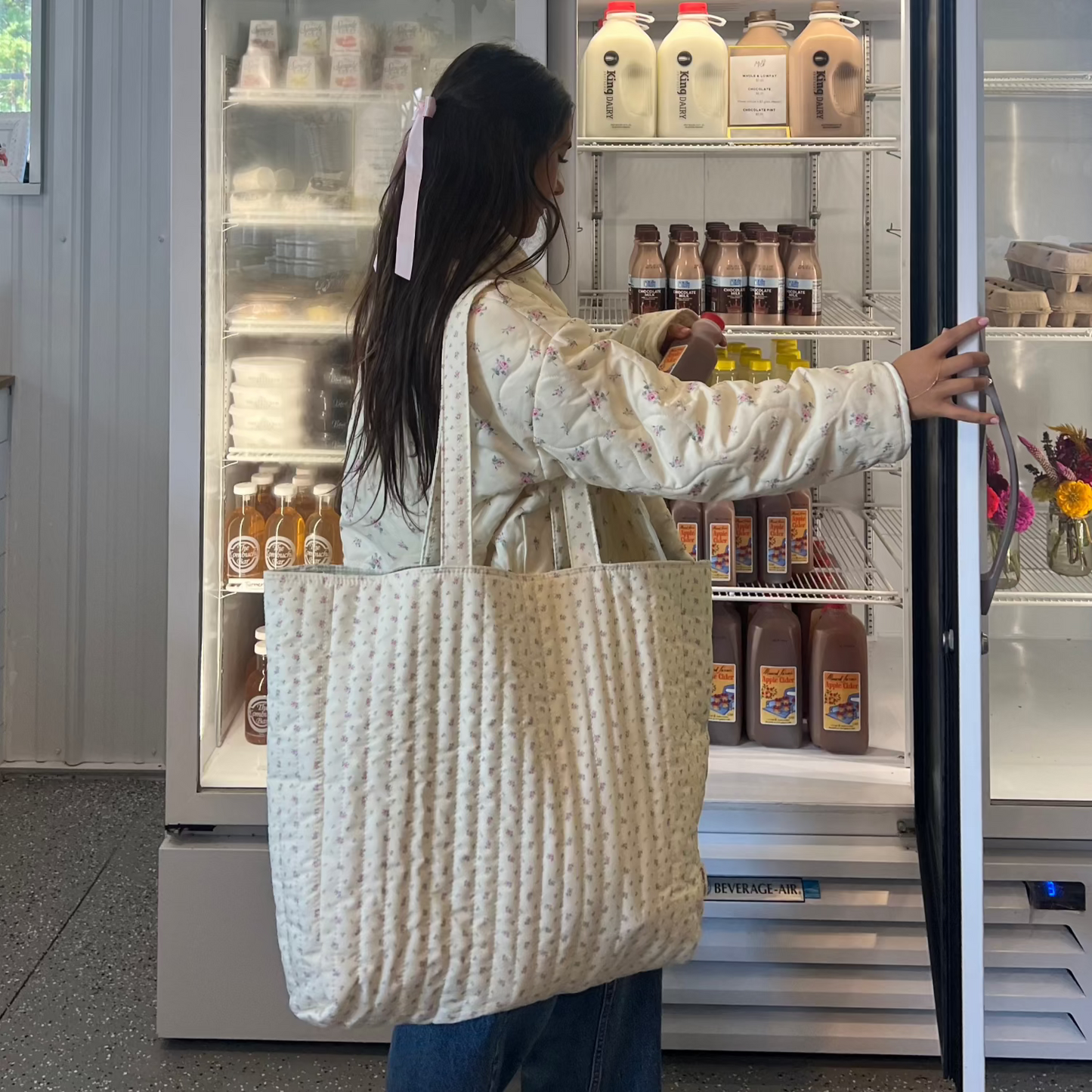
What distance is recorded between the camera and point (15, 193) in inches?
126

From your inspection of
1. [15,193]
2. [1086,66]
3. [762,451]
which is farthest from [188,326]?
[1086,66]

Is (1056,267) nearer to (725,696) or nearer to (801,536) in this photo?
(801,536)

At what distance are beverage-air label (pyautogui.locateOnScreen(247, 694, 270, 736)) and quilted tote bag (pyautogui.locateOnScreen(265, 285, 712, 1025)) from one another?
3.73ft

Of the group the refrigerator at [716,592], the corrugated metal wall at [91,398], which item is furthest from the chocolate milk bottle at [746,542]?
the corrugated metal wall at [91,398]

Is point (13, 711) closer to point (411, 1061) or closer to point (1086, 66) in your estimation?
point (411, 1061)

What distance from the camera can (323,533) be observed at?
7.93ft

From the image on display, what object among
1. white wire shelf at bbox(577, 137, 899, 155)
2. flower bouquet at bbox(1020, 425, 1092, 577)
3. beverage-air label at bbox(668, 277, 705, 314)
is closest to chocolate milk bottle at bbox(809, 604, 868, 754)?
flower bouquet at bbox(1020, 425, 1092, 577)

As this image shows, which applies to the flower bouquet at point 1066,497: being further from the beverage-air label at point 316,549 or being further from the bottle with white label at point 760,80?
the beverage-air label at point 316,549

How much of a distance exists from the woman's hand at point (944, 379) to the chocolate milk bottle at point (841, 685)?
1.21 metres

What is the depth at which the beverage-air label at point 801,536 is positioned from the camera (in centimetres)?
250

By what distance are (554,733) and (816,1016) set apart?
1.18 meters

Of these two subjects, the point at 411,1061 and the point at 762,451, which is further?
the point at 411,1061

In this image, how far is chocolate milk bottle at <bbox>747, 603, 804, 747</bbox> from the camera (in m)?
2.50

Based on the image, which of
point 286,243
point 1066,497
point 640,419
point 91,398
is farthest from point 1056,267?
point 91,398
